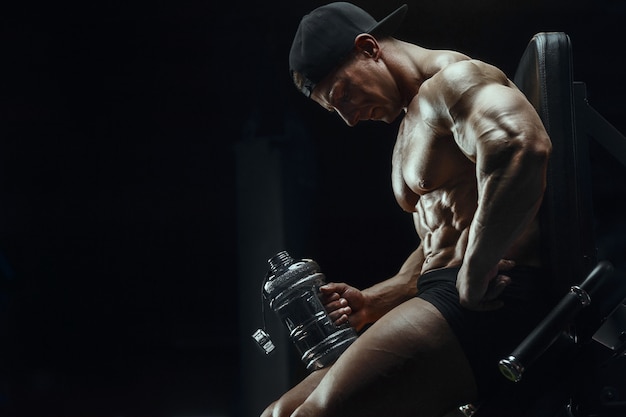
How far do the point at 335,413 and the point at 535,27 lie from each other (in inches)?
49.7

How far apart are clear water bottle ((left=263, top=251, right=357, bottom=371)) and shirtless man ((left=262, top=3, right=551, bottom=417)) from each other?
0.06 metres

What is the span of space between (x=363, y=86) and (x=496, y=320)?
47cm

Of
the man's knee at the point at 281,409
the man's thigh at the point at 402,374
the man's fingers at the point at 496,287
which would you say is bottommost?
the man's knee at the point at 281,409

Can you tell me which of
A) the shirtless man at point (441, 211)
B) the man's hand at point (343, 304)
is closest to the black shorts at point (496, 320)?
the shirtless man at point (441, 211)

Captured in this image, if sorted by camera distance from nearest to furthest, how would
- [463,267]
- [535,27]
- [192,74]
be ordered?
[463,267], [535,27], [192,74]

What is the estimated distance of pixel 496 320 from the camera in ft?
4.54

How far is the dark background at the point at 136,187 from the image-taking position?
8.10 feet

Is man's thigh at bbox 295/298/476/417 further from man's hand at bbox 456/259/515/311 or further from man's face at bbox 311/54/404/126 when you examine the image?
man's face at bbox 311/54/404/126

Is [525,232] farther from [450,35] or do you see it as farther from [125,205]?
[125,205]

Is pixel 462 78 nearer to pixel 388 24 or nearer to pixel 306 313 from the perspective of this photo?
pixel 388 24

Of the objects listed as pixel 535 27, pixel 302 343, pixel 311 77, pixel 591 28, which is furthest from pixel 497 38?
pixel 302 343

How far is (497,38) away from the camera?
2248 mm

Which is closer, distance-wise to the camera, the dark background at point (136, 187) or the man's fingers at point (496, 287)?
the man's fingers at point (496, 287)

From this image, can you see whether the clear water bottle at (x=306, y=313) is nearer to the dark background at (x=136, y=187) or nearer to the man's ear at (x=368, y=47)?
the man's ear at (x=368, y=47)
